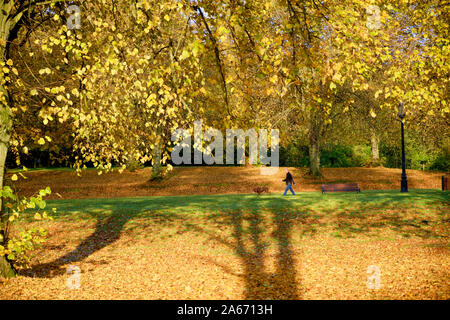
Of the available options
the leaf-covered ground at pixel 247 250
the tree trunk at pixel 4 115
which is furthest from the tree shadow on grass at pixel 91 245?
the tree trunk at pixel 4 115

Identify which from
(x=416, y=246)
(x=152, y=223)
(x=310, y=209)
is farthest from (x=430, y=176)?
(x=152, y=223)

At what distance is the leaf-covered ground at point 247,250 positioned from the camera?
7.45m

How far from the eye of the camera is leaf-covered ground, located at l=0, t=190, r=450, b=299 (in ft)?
24.4

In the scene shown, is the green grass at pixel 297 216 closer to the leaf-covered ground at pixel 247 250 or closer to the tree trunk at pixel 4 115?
the leaf-covered ground at pixel 247 250

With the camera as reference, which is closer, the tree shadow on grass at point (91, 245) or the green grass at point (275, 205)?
the tree shadow on grass at point (91, 245)

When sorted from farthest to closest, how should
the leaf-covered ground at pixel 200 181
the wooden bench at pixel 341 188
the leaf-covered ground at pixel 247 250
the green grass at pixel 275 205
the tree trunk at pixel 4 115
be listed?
the leaf-covered ground at pixel 200 181, the wooden bench at pixel 341 188, the green grass at pixel 275 205, the leaf-covered ground at pixel 247 250, the tree trunk at pixel 4 115

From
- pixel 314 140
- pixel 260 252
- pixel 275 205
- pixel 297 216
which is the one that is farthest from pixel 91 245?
pixel 314 140

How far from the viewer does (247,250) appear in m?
11.0

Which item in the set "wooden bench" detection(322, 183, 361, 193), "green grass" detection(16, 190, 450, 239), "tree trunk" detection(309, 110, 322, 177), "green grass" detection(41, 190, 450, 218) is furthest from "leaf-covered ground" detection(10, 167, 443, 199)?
"green grass" detection(16, 190, 450, 239)

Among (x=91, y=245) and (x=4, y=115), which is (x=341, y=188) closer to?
(x=91, y=245)

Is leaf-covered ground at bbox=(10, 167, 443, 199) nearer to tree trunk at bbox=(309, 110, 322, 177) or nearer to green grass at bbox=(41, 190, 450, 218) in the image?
tree trunk at bbox=(309, 110, 322, 177)
